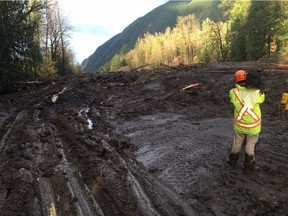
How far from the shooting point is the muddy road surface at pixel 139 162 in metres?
5.93

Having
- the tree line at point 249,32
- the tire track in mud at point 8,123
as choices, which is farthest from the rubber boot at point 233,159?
the tree line at point 249,32

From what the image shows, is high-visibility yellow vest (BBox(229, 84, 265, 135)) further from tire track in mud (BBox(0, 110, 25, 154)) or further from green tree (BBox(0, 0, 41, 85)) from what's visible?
green tree (BBox(0, 0, 41, 85))

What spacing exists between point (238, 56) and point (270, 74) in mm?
34766

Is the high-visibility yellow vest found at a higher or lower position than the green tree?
lower

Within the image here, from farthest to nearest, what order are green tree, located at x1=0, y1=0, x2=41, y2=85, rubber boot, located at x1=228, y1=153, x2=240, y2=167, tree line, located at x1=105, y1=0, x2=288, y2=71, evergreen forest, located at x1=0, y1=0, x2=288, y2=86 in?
tree line, located at x1=105, y1=0, x2=288, y2=71, evergreen forest, located at x1=0, y1=0, x2=288, y2=86, green tree, located at x1=0, y1=0, x2=41, y2=85, rubber boot, located at x1=228, y1=153, x2=240, y2=167

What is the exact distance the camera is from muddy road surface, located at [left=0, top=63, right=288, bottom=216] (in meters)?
5.93

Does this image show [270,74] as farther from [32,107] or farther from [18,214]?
[18,214]

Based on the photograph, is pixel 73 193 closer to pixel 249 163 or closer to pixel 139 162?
pixel 139 162

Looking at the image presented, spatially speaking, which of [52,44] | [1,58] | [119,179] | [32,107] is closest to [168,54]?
[52,44]

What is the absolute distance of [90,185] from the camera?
6754 millimetres

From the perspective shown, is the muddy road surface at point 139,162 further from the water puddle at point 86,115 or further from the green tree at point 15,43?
the green tree at point 15,43

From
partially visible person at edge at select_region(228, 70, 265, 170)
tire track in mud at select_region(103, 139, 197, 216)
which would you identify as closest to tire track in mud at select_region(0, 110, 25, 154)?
tire track in mud at select_region(103, 139, 197, 216)

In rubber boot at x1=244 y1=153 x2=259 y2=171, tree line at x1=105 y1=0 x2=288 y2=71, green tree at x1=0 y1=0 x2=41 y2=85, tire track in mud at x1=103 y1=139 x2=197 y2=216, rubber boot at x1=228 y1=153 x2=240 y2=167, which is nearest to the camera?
tire track in mud at x1=103 y1=139 x2=197 y2=216

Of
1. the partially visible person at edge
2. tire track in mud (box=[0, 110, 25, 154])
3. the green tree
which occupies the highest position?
the green tree
